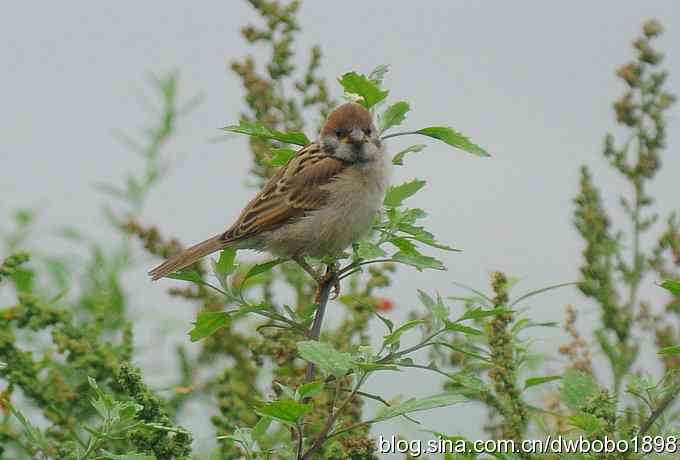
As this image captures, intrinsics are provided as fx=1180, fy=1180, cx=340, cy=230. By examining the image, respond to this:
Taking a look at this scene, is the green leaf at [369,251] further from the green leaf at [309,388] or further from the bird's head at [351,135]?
the bird's head at [351,135]

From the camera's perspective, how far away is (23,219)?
465 cm

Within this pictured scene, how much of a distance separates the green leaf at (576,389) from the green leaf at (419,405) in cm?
42

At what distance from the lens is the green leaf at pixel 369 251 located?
241cm

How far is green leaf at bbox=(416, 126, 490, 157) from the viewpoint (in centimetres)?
248

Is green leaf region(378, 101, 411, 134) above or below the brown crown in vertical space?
below

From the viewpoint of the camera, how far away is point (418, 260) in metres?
2.43

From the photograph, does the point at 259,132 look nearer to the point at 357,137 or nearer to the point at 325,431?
the point at 325,431

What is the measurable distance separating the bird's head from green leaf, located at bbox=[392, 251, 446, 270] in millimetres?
661

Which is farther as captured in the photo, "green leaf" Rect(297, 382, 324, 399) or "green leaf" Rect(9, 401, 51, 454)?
"green leaf" Rect(9, 401, 51, 454)

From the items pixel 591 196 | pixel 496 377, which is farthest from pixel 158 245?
pixel 496 377

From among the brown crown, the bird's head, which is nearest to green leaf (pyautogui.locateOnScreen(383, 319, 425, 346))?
the bird's head

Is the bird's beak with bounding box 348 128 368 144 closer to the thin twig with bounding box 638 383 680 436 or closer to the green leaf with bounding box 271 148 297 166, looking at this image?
the green leaf with bounding box 271 148 297 166

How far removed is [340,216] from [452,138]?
97 cm

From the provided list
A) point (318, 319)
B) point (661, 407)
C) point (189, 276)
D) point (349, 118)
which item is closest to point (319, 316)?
point (318, 319)
